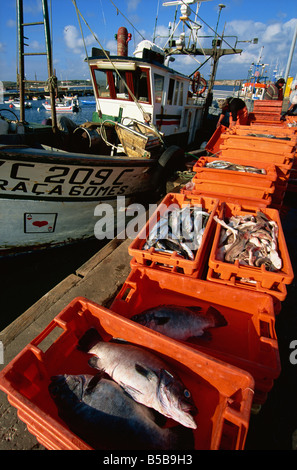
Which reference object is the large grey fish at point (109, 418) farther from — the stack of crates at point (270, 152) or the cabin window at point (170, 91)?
the cabin window at point (170, 91)

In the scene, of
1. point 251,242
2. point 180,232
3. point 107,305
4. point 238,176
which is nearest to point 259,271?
point 251,242

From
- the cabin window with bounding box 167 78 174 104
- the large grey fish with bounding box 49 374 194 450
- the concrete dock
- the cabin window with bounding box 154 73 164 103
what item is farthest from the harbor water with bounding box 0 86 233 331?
the cabin window with bounding box 167 78 174 104

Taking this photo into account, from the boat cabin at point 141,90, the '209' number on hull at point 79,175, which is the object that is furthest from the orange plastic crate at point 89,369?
the boat cabin at point 141,90

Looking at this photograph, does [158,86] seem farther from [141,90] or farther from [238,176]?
[238,176]

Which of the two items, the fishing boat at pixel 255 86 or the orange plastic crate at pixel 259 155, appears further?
the fishing boat at pixel 255 86

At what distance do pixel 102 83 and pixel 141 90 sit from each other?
4.91 feet

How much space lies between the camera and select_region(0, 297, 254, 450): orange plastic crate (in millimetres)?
1238

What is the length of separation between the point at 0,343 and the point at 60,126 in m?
6.13

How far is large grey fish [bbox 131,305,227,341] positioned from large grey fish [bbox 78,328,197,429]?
326 millimetres

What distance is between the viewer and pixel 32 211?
4570 millimetres

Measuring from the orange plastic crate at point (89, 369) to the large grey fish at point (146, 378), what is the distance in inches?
4.4

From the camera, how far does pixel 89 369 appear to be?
180cm

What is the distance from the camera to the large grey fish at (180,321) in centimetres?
195

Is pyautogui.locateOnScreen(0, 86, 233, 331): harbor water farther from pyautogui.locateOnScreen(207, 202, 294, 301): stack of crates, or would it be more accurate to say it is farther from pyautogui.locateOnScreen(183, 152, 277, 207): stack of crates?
pyautogui.locateOnScreen(207, 202, 294, 301): stack of crates
